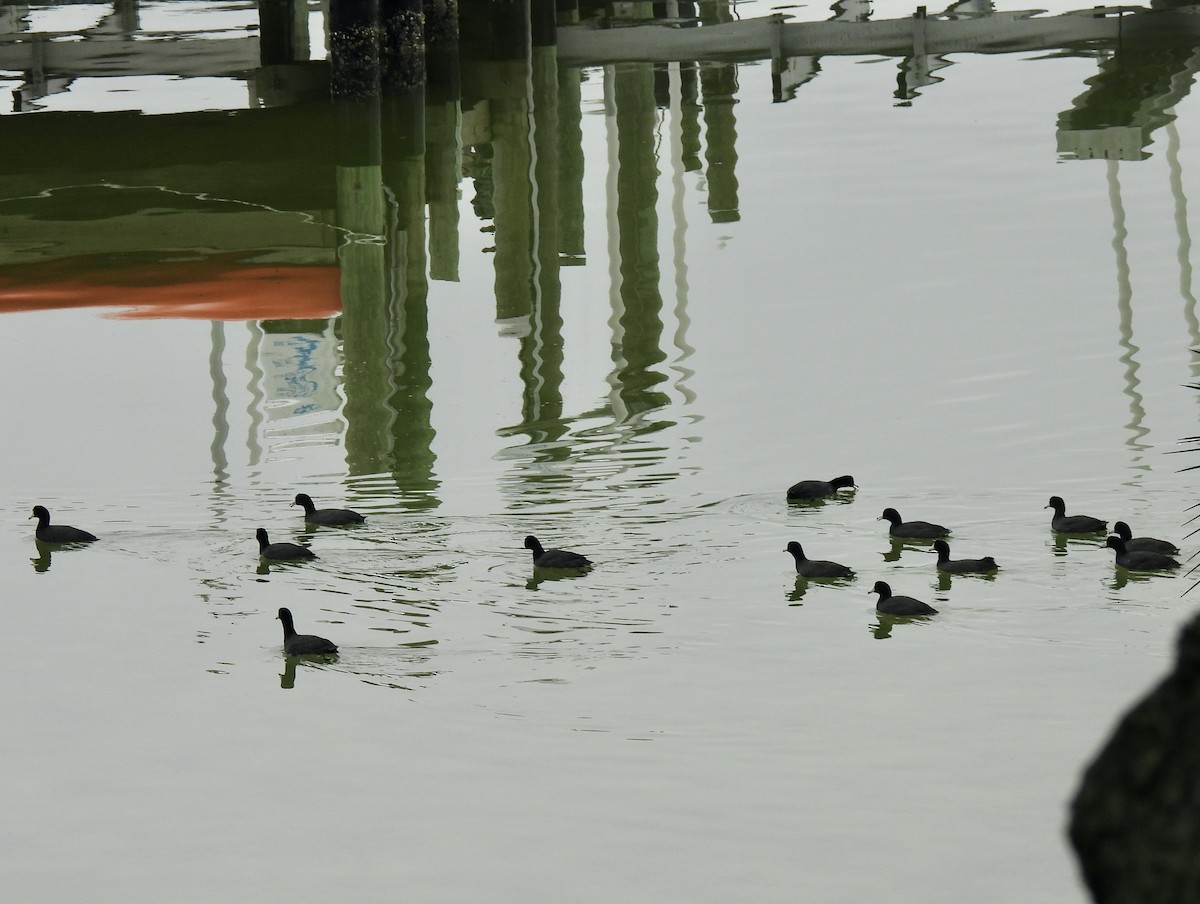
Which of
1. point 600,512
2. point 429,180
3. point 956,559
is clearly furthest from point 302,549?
point 429,180

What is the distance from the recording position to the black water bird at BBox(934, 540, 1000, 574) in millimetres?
10031

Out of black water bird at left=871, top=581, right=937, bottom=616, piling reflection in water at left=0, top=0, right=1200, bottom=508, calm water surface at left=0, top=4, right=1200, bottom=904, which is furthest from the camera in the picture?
piling reflection in water at left=0, top=0, right=1200, bottom=508

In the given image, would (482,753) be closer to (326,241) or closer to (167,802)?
(167,802)

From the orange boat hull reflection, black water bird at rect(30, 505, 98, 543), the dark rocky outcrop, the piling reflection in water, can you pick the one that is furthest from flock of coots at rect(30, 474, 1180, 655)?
the dark rocky outcrop

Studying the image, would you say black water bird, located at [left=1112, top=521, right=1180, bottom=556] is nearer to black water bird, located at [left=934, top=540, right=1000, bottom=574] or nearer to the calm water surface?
the calm water surface

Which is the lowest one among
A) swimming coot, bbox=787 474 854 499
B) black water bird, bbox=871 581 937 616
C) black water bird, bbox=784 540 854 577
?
black water bird, bbox=871 581 937 616

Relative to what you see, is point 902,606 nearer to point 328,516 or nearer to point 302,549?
point 302,549

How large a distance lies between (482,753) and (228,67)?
18345 millimetres

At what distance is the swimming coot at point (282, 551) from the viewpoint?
10422 millimetres

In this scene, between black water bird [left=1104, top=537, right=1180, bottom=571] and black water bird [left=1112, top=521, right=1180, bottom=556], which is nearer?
black water bird [left=1104, top=537, right=1180, bottom=571]

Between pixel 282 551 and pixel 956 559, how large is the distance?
3.35m

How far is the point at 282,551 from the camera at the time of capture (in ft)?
34.3

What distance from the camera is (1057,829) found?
282 inches

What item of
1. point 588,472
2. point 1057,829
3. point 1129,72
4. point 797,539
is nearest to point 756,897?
point 1057,829
